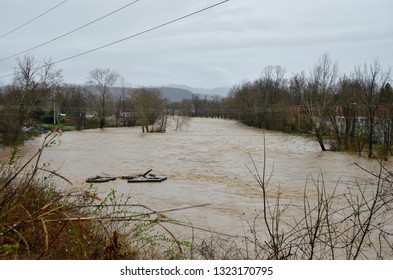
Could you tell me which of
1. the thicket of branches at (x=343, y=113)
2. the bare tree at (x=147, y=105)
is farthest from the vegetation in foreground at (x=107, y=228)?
the bare tree at (x=147, y=105)

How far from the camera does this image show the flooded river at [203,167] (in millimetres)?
8977

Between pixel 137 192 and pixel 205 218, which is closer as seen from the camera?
pixel 205 218

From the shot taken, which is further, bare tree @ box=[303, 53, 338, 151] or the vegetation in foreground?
bare tree @ box=[303, 53, 338, 151]

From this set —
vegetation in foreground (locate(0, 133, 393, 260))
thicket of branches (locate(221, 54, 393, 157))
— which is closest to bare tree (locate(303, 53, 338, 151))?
thicket of branches (locate(221, 54, 393, 157))

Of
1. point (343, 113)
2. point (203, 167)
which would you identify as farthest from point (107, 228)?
point (343, 113)

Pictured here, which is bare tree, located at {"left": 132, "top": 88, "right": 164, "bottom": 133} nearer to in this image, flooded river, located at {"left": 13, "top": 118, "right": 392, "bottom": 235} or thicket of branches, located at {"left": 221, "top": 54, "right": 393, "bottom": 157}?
flooded river, located at {"left": 13, "top": 118, "right": 392, "bottom": 235}

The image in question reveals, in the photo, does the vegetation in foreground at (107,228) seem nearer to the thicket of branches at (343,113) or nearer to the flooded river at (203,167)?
the flooded river at (203,167)

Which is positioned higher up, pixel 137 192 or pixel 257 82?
pixel 257 82

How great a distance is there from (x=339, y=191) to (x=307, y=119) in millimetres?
11746

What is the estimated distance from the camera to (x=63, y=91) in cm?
2136

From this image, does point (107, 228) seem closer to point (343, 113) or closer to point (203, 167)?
point (203, 167)

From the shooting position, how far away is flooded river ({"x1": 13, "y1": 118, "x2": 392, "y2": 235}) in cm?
898

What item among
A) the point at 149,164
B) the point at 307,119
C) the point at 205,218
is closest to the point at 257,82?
the point at 307,119
